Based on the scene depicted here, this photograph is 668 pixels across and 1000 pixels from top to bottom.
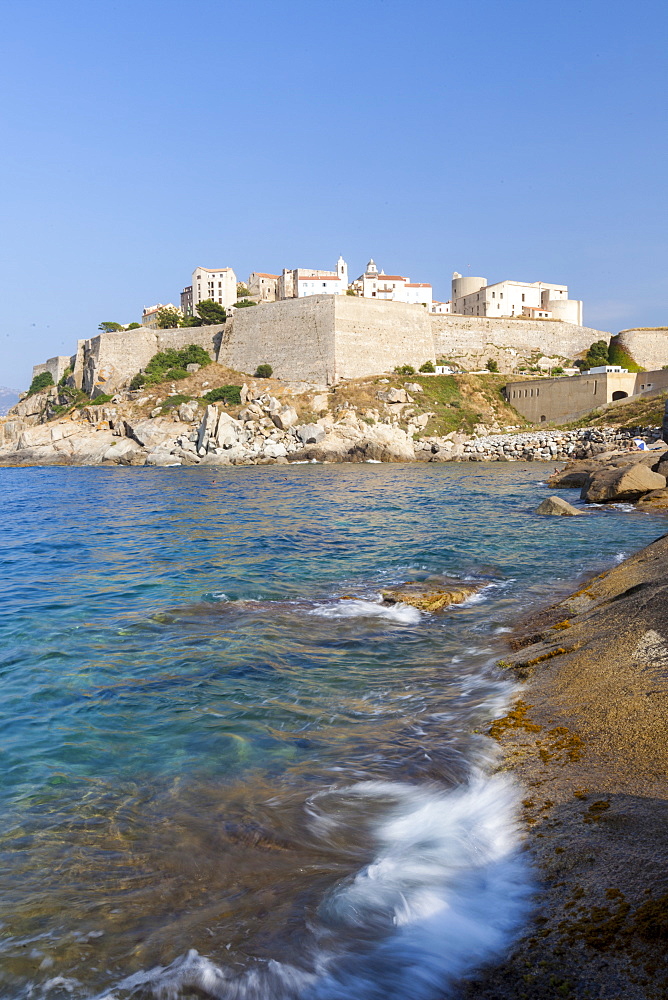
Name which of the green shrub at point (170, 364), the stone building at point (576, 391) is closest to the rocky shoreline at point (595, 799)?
the stone building at point (576, 391)

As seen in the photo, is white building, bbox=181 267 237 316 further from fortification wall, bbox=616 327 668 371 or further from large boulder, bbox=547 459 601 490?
large boulder, bbox=547 459 601 490

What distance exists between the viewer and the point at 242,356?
57.9 meters

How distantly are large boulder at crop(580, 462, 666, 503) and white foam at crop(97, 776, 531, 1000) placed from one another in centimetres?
1569

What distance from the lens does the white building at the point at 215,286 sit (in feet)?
272

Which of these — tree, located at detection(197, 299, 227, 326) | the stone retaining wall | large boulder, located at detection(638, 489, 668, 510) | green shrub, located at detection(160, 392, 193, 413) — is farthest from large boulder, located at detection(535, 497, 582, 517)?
tree, located at detection(197, 299, 227, 326)

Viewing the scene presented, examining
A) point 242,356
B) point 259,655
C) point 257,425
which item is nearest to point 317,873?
point 259,655

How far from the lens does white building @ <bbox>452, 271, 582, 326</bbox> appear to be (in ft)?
232

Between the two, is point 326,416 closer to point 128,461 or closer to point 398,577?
point 128,461

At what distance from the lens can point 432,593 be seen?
8.55 metres

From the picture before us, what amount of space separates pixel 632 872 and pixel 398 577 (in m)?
7.61

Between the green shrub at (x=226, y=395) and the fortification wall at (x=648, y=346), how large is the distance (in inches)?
1375

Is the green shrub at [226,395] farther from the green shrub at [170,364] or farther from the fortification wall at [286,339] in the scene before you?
the green shrub at [170,364]

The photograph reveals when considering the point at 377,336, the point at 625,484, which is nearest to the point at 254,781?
the point at 625,484

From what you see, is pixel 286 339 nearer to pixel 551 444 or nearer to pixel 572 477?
pixel 551 444
